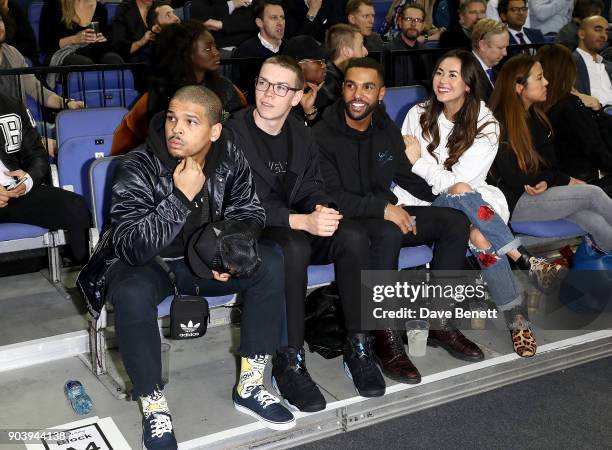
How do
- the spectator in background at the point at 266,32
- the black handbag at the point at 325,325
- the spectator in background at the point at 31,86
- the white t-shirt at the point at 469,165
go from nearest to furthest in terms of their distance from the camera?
the black handbag at the point at 325,325 → the white t-shirt at the point at 469,165 → the spectator in background at the point at 31,86 → the spectator in background at the point at 266,32

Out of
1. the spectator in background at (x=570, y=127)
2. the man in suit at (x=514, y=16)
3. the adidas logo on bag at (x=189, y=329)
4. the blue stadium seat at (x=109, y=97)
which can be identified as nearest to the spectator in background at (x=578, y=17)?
the man in suit at (x=514, y=16)

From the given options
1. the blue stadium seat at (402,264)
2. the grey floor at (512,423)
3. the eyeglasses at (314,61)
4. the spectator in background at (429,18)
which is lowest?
the grey floor at (512,423)

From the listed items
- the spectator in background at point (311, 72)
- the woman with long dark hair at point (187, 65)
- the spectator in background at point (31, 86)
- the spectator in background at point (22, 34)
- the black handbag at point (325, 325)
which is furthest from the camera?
the spectator in background at point (22, 34)

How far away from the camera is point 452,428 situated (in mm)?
3197

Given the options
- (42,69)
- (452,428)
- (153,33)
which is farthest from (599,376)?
(153,33)

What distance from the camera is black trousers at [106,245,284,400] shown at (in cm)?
282

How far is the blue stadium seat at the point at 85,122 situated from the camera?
4.07 m

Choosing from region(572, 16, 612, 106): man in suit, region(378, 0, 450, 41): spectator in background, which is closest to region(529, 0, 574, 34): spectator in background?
region(378, 0, 450, 41): spectator in background

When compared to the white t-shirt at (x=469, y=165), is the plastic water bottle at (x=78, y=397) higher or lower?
lower

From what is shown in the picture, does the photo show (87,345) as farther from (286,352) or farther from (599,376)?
(599,376)

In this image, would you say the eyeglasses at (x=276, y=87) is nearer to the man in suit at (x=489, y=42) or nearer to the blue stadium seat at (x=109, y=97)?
the blue stadium seat at (x=109, y=97)

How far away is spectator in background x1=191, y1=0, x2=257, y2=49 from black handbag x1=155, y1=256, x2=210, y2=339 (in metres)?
4.07

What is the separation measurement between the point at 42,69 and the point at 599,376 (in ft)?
9.94

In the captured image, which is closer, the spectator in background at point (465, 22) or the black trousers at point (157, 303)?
the black trousers at point (157, 303)
